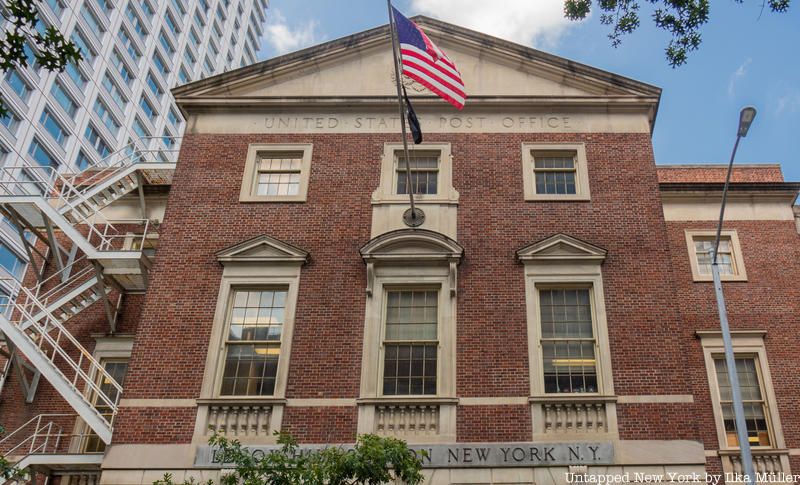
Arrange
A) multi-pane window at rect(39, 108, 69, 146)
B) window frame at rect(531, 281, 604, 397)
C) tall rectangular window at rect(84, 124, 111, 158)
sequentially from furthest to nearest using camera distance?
tall rectangular window at rect(84, 124, 111, 158) < multi-pane window at rect(39, 108, 69, 146) < window frame at rect(531, 281, 604, 397)

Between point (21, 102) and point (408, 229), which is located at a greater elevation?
point (21, 102)

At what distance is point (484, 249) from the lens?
16203mm

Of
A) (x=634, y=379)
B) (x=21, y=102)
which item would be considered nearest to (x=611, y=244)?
(x=634, y=379)

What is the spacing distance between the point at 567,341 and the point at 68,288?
45.0 ft

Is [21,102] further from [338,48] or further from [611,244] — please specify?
[611,244]

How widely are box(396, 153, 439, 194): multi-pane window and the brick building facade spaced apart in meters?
0.07

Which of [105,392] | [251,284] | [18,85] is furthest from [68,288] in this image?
[18,85]

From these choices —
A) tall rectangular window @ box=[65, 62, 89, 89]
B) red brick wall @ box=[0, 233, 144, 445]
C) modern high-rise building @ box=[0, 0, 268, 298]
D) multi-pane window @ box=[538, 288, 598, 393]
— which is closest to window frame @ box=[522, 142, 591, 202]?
multi-pane window @ box=[538, 288, 598, 393]

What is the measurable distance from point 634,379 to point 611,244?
128 inches

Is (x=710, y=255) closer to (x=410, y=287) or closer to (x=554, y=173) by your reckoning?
(x=554, y=173)

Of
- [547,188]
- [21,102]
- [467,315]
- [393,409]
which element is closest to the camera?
[393,409]

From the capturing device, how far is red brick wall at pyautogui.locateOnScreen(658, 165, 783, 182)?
71.3 feet

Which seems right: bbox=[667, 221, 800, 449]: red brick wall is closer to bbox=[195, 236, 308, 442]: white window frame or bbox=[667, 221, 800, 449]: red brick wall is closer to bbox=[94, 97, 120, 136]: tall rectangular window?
bbox=[195, 236, 308, 442]: white window frame

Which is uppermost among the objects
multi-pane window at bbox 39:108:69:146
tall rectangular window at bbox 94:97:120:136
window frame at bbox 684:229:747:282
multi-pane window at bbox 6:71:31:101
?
tall rectangular window at bbox 94:97:120:136
